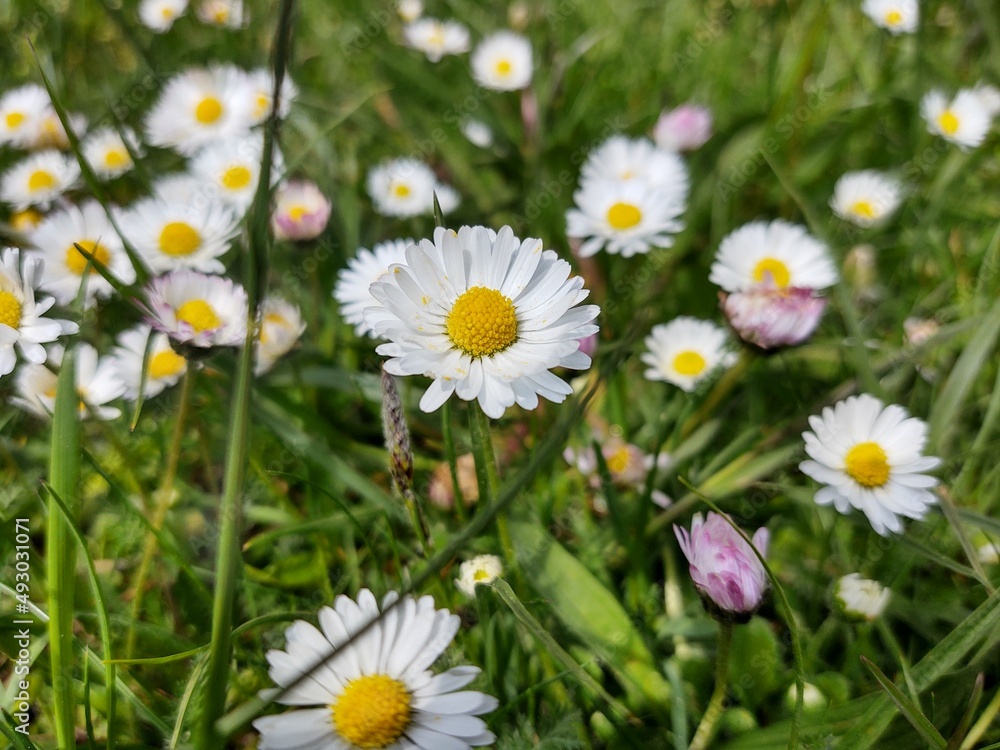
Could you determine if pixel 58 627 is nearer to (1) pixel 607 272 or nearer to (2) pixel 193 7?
(1) pixel 607 272

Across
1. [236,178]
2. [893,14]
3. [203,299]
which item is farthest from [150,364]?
[893,14]

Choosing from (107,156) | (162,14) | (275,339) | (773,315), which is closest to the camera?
(773,315)

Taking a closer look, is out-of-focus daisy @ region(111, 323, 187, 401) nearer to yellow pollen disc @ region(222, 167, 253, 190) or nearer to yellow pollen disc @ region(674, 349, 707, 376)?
yellow pollen disc @ region(222, 167, 253, 190)

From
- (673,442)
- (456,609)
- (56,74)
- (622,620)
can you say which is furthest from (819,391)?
(56,74)

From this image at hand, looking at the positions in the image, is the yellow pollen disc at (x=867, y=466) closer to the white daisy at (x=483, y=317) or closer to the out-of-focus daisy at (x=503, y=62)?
the white daisy at (x=483, y=317)

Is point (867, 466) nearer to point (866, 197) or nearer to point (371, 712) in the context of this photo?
point (371, 712)
